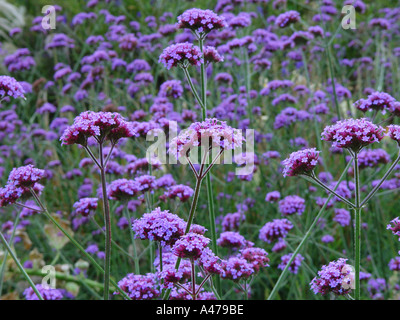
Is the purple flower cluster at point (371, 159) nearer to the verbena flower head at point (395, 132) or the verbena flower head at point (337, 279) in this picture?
the verbena flower head at point (395, 132)

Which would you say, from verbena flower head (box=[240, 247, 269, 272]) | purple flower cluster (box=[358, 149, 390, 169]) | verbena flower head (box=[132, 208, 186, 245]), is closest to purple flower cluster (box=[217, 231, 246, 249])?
verbena flower head (box=[240, 247, 269, 272])

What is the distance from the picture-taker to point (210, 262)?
1226mm

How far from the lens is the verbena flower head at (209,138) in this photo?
Result: 1.17 metres

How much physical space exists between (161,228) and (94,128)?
0.30m

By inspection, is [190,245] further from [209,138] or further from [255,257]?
[255,257]

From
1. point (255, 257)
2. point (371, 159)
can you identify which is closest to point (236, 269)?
point (255, 257)

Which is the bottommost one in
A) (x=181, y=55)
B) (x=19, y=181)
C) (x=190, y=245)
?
(x=190, y=245)

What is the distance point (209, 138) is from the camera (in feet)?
3.91

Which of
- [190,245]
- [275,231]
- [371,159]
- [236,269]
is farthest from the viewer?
[371,159]

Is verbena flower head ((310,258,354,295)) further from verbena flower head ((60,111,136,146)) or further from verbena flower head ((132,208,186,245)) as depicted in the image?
verbena flower head ((60,111,136,146))

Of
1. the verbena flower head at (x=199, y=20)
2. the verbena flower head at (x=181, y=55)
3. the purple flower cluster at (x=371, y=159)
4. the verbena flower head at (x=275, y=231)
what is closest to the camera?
the verbena flower head at (x=181, y=55)

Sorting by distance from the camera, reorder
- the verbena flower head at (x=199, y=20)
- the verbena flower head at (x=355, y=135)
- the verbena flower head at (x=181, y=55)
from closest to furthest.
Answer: the verbena flower head at (x=355, y=135)
the verbena flower head at (x=181, y=55)
the verbena flower head at (x=199, y=20)

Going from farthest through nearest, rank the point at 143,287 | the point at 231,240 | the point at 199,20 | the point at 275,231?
the point at 275,231, the point at 231,240, the point at 199,20, the point at 143,287

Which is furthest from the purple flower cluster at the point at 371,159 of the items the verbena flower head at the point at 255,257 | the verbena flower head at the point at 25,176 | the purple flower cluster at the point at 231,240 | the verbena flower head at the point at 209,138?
the verbena flower head at the point at 25,176
